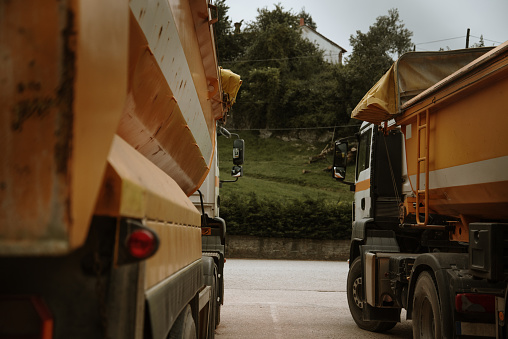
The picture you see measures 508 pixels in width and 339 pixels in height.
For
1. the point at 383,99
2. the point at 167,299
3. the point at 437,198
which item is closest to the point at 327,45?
the point at 383,99

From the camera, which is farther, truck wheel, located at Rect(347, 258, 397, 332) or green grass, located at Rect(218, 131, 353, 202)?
green grass, located at Rect(218, 131, 353, 202)

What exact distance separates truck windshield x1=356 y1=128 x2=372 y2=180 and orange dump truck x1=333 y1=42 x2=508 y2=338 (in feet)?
0.32

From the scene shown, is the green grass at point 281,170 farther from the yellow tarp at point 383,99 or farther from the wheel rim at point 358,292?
the yellow tarp at point 383,99

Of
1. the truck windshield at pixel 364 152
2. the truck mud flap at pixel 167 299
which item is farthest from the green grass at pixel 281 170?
the truck mud flap at pixel 167 299

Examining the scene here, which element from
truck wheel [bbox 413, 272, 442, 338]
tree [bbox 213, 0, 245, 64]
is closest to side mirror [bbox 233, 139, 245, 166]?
truck wheel [bbox 413, 272, 442, 338]

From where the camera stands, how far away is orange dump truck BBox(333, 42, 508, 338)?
449 centimetres

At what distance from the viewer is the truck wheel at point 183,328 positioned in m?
2.91

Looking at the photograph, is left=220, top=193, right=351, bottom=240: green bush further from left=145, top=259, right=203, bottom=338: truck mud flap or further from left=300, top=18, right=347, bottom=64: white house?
left=300, top=18, right=347, bottom=64: white house

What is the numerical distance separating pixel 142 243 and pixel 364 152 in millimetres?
7915

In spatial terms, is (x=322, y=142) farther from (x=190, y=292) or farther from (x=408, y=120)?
(x=190, y=292)

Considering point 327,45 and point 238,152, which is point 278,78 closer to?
point 327,45

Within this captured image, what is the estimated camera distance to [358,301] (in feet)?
29.6

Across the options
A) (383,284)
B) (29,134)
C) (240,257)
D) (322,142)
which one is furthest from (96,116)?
(322,142)

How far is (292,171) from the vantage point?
4328cm
